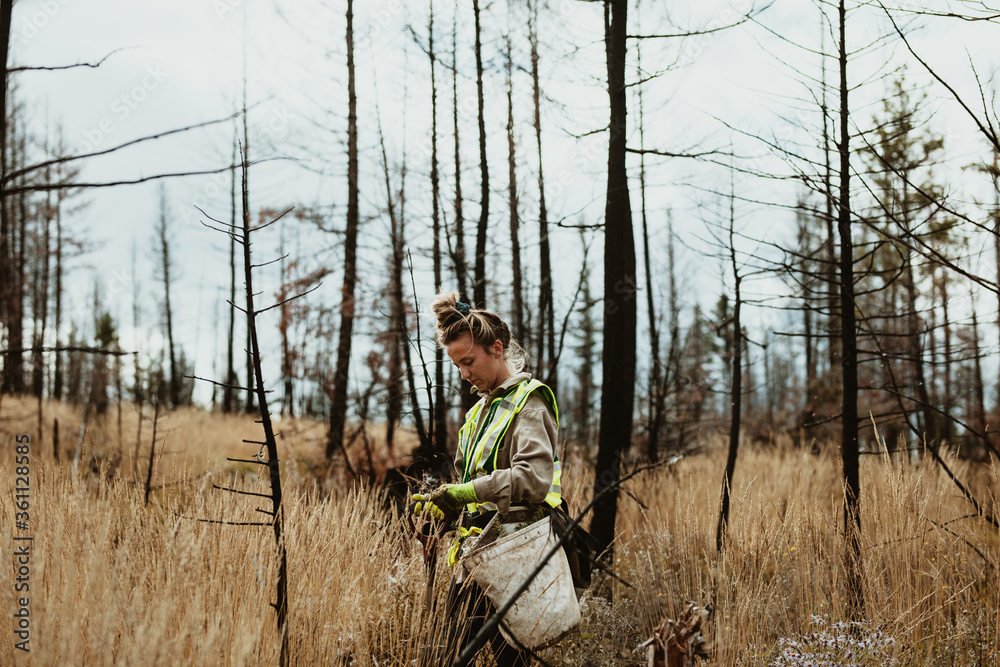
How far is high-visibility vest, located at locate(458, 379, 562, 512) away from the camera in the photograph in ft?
7.38

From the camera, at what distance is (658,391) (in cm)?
939

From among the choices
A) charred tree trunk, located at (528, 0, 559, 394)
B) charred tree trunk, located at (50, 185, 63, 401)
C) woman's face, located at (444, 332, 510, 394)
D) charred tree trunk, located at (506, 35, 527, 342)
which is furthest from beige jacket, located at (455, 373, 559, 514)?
charred tree trunk, located at (50, 185, 63, 401)

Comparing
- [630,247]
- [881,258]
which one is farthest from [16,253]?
[881,258]

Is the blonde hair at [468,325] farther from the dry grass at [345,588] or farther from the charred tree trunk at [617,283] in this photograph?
the charred tree trunk at [617,283]

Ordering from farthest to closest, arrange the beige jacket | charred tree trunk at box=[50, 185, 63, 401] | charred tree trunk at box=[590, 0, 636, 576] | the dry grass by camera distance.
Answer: charred tree trunk at box=[50, 185, 63, 401] → charred tree trunk at box=[590, 0, 636, 576] → the beige jacket → the dry grass

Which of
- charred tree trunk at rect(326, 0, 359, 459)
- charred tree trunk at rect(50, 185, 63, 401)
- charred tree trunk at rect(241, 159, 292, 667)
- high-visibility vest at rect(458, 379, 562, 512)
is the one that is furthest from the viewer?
charred tree trunk at rect(50, 185, 63, 401)

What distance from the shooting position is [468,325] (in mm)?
2369

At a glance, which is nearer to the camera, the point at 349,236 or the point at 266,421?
the point at 266,421

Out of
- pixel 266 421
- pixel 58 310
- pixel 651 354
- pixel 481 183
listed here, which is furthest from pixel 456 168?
pixel 58 310

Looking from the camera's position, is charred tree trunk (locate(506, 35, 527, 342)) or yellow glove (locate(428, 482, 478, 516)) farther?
charred tree trunk (locate(506, 35, 527, 342))

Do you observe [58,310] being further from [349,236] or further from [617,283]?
[617,283]

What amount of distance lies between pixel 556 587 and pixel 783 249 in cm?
276

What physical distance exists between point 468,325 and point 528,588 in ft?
3.14

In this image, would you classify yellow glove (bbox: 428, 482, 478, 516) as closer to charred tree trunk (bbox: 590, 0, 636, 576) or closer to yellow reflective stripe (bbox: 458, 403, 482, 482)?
yellow reflective stripe (bbox: 458, 403, 482, 482)
